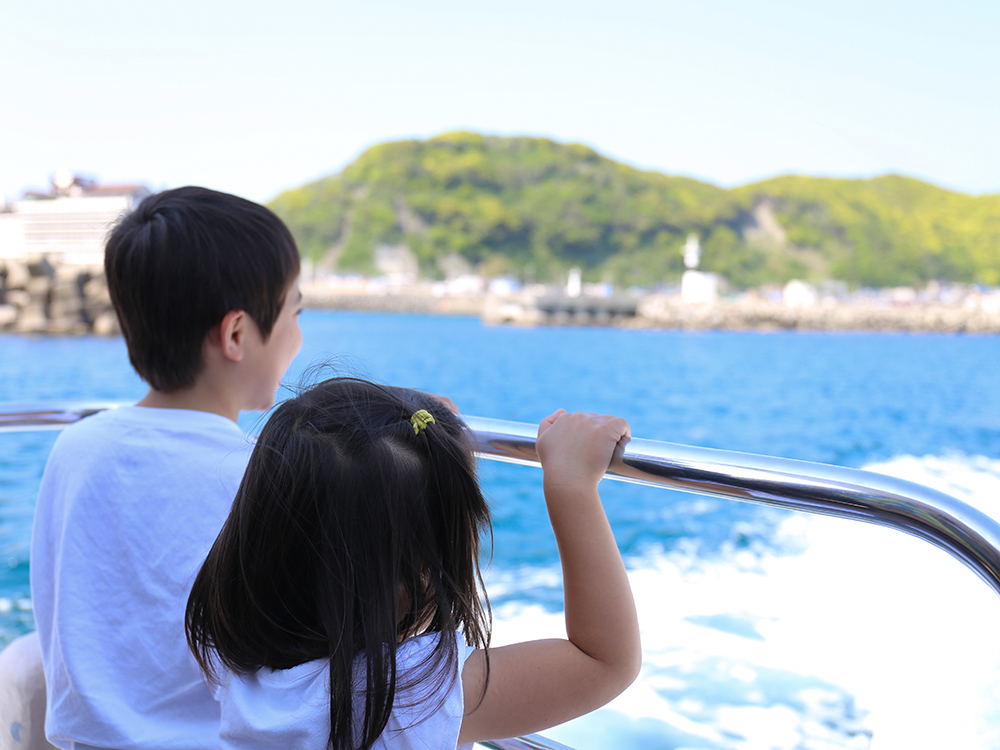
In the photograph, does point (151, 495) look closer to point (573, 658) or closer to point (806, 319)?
point (573, 658)

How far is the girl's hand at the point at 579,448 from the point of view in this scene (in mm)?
604

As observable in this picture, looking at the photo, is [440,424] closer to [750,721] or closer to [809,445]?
[750,721]

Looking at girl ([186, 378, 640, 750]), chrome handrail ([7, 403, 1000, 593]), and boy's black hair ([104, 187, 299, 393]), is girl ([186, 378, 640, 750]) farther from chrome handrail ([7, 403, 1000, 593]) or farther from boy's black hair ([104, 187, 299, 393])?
boy's black hair ([104, 187, 299, 393])

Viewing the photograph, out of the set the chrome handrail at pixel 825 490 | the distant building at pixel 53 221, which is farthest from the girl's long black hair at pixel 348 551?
the distant building at pixel 53 221

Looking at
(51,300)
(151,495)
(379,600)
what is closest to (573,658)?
(379,600)

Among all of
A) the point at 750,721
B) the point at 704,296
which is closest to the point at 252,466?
the point at 750,721

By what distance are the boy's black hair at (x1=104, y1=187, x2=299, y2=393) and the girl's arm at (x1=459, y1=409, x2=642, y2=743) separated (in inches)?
18.9

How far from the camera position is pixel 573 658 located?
577mm

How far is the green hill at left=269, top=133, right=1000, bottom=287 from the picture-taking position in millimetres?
81250

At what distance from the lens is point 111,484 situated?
29.9 inches

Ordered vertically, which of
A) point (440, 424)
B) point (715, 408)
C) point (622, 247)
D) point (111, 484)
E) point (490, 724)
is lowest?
point (715, 408)

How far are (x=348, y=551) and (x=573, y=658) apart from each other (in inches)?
7.5

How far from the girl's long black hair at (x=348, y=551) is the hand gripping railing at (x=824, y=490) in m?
0.16

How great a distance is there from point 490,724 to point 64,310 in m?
32.3
